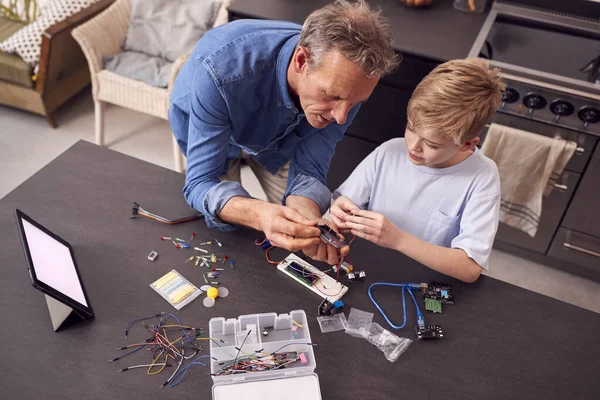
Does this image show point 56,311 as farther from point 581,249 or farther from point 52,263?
point 581,249

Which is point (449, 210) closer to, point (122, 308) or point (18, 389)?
point (122, 308)

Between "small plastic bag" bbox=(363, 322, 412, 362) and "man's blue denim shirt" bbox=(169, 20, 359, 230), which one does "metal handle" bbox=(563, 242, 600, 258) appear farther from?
"small plastic bag" bbox=(363, 322, 412, 362)

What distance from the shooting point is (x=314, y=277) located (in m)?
1.32

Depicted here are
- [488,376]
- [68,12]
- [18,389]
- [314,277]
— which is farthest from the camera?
[68,12]

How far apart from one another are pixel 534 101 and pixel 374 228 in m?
1.12

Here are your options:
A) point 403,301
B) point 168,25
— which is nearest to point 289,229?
point 403,301

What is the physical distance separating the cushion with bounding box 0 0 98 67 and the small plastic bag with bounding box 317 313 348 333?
2.38 metres

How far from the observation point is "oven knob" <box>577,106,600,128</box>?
1957mm

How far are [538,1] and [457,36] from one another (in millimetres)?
466

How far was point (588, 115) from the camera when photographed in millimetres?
1970

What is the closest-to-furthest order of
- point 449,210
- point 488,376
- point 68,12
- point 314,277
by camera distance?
point 488,376
point 314,277
point 449,210
point 68,12

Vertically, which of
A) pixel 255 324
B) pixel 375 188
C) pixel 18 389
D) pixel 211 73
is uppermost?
pixel 211 73

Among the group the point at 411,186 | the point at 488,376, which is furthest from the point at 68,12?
the point at 488,376

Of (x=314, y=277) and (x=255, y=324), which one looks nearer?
(x=255, y=324)
